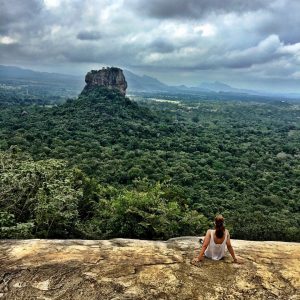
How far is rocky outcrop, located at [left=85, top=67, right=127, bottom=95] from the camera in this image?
137 metres

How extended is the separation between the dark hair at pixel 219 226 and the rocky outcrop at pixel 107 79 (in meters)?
128

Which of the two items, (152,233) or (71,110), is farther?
(71,110)

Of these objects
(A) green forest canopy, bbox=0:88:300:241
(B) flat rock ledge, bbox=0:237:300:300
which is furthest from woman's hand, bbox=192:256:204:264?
(A) green forest canopy, bbox=0:88:300:241

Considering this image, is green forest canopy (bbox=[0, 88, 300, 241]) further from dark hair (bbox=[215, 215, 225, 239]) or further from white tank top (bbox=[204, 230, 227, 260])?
dark hair (bbox=[215, 215, 225, 239])

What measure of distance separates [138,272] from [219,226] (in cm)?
242

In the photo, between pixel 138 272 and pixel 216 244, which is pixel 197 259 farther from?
pixel 138 272

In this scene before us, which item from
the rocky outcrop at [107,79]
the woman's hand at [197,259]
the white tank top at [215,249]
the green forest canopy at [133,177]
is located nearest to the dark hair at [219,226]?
the white tank top at [215,249]

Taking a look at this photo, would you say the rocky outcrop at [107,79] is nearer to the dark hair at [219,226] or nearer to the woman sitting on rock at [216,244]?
the woman sitting on rock at [216,244]

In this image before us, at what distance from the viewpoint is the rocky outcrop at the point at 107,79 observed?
137 m

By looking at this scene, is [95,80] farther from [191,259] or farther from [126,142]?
[191,259]

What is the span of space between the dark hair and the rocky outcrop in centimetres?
12777

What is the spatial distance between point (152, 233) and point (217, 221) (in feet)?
46.7

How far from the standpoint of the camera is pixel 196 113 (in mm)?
187875

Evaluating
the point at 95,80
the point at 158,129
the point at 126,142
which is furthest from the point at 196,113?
the point at 126,142
